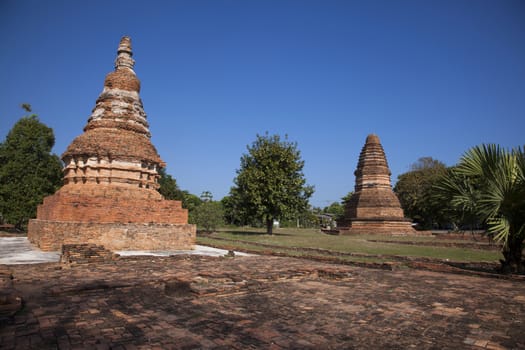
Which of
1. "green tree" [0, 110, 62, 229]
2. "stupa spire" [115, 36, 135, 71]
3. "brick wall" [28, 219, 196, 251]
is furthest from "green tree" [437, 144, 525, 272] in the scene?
"green tree" [0, 110, 62, 229]

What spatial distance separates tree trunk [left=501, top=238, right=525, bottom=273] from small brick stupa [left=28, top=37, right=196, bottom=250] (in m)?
9.87

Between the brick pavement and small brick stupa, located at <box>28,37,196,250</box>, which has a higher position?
small brick stupa, located at <box>28,37,196,250</box>

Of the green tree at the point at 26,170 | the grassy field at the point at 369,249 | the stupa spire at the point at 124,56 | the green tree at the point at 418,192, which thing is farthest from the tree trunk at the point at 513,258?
the green tree at the point at 418,192

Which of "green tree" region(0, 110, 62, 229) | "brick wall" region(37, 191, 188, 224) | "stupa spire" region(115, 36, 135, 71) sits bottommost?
"brick wall" region(37, 191, 188, 224)

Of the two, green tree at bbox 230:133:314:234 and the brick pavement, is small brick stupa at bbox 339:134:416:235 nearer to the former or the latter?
green tree at bbox 230:133:314:234

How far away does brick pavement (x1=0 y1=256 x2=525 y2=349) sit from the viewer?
11.7 feet

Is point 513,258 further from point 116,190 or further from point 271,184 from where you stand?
point 271,184

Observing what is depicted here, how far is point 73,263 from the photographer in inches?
314

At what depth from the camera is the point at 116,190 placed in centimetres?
1333

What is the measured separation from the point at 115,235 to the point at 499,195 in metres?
11.1

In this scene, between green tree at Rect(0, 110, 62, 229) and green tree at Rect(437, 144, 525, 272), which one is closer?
green tree at Rect(437, 144, 525, 272)

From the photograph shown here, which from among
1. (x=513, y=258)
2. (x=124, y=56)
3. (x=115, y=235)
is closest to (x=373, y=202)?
(x=513, y=258)

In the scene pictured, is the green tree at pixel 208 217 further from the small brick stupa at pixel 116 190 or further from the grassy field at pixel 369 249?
the small brick stupa at pixel 116 190

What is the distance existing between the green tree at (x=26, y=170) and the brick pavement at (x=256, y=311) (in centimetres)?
1852
